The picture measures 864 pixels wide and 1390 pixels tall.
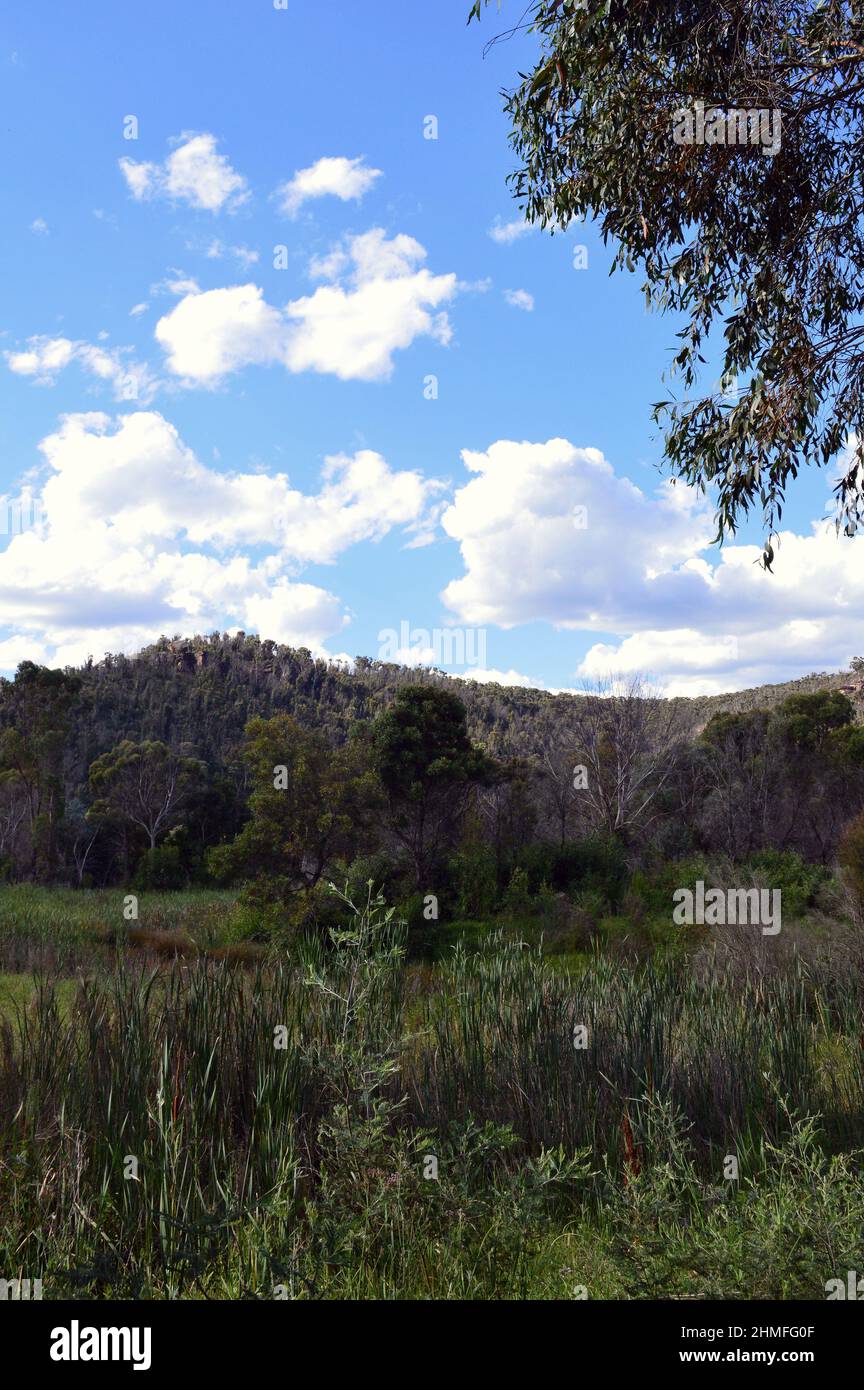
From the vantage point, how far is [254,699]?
47188 mm

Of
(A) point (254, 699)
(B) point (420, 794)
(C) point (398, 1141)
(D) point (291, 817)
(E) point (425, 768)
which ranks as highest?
(A) point (254, 699)

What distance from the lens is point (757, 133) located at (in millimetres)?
7004

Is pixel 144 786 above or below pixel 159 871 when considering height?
above

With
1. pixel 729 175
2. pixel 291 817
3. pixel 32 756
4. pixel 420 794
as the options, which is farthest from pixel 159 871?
pixel 729 175

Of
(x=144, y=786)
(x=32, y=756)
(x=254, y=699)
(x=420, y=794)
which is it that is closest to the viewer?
(x=420, y=794)

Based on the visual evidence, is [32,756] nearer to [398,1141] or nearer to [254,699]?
[254,699]

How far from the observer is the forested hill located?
38.5m

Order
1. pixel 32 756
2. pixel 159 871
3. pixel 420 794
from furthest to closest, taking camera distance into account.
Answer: pixel 32 756, pixel 159 871, pixel 420 794

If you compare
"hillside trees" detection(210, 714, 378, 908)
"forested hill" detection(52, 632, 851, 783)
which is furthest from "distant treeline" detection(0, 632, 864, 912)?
"forested hill" detection(52, 632, 851, 783)

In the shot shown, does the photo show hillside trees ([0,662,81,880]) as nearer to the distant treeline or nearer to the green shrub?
the distant treeline

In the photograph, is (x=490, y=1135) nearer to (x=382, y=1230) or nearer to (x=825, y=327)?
(x=382, y=1230)

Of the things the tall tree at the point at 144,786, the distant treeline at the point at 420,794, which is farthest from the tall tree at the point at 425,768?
the tall tree at the point at 144,786

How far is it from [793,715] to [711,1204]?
27236 millimetres
